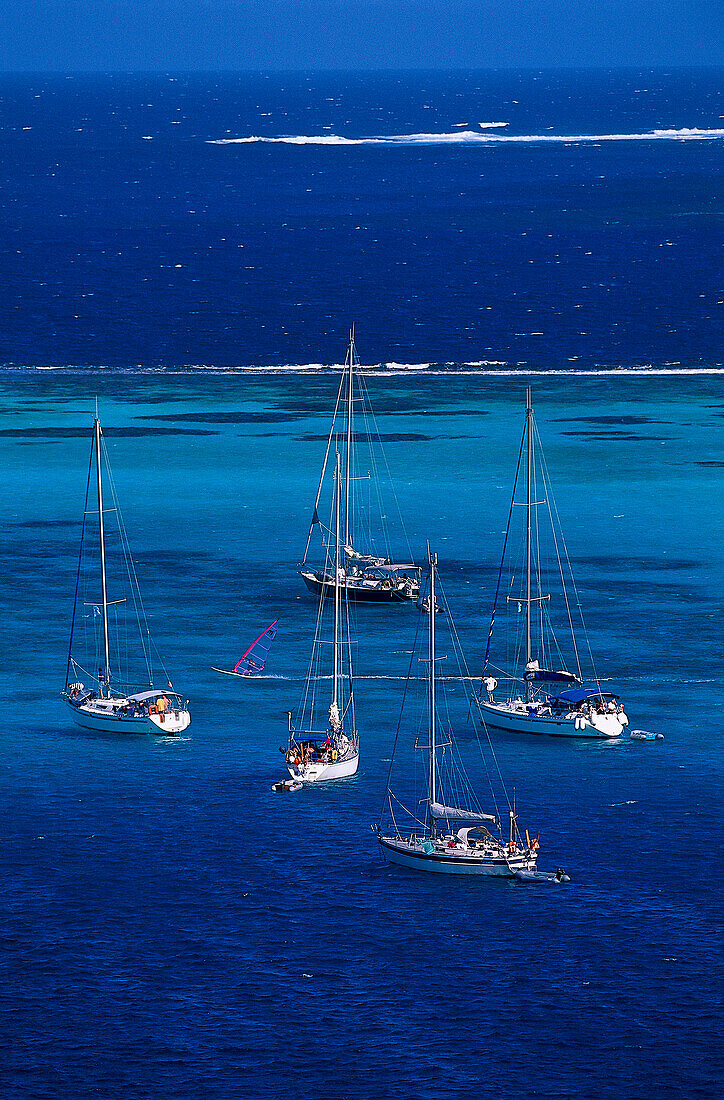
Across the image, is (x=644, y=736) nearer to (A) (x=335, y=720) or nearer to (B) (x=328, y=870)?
(A) (x=335, y=720)

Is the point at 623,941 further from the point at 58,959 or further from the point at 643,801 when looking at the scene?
the point at 58,959

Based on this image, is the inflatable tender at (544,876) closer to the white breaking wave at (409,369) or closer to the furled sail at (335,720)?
the furled sail at (335,720)

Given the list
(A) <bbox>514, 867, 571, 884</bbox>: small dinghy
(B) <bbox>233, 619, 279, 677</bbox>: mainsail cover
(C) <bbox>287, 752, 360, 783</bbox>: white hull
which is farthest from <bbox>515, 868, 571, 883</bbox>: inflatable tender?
(B) <bbox>233, 619, 279, 677</bbox>: mainsail cover

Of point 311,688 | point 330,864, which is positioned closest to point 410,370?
point 311,688

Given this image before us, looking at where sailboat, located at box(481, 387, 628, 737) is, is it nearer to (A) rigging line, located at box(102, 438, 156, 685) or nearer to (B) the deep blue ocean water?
(B) the deep blue ocean water

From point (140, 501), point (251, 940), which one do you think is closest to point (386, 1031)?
point (251, 940)
